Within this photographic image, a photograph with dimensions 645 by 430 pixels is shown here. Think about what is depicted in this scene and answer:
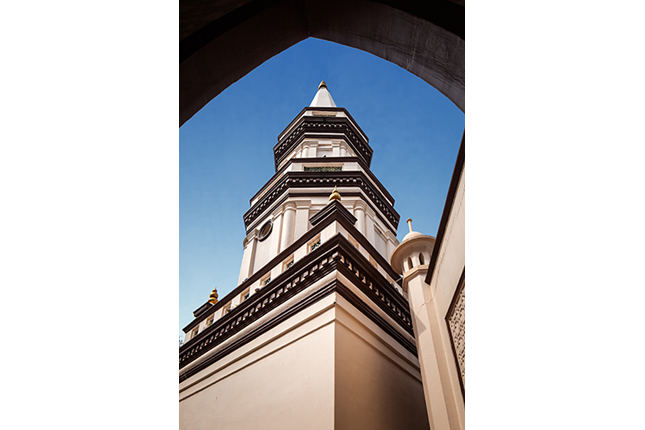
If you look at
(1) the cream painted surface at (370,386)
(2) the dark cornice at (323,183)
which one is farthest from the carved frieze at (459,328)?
(2) the dark cornice at (323,183)

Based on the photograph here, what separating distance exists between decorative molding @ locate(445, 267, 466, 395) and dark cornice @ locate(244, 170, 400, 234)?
371 inches

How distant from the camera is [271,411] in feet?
18.1

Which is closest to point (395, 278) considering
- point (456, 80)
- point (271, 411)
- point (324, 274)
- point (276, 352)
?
point (324, 274)

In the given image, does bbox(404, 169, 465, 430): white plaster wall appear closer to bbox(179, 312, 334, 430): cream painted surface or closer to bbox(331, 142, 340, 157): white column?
bbox(179, 312, 334, 430): cream painted surface

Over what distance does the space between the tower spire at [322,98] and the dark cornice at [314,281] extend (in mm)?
15041

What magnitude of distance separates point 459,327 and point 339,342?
1.83 meters

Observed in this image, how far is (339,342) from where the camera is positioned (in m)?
5.56

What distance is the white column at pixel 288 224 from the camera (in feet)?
39.0

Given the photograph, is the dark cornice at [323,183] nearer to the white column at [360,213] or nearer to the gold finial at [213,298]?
the white column at [360,213]

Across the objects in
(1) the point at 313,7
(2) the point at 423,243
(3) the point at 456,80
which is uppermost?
(1) the point at 313,7

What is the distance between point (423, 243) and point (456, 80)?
12.8ft

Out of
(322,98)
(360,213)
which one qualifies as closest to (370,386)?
A: (360,213)

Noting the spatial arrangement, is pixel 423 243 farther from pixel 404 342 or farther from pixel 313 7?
pixel 313 7

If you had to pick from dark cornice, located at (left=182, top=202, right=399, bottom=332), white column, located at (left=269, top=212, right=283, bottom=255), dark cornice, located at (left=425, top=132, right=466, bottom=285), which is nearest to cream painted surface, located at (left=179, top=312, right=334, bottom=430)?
dark cornice, located at (left=425, top=132, right=466, bottom=285)
